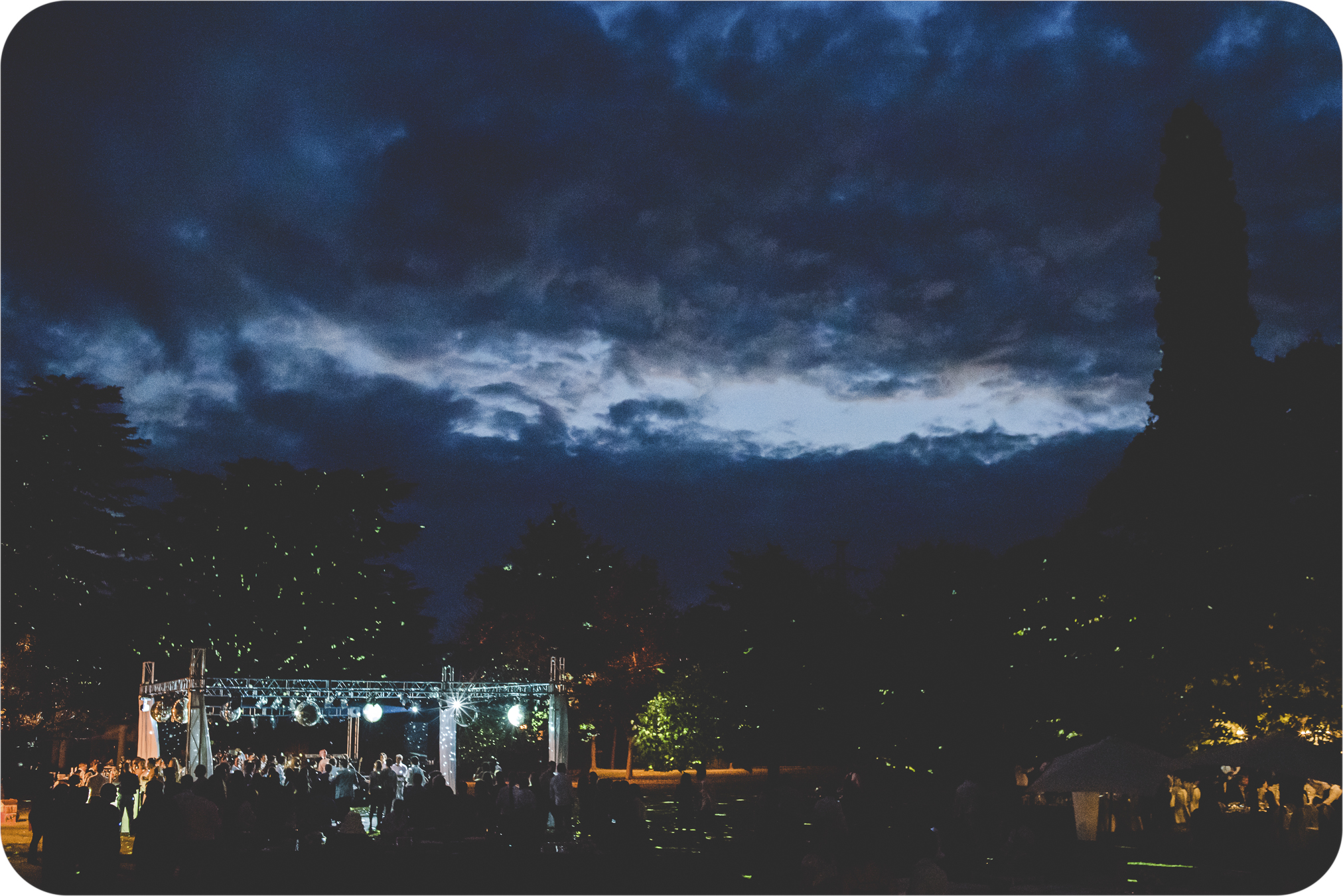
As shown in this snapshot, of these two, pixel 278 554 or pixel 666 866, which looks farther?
pixel 278 554

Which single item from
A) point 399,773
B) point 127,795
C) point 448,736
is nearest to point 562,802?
point 399,773

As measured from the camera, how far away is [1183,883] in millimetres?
13109

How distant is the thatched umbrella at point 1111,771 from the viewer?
15500 mm

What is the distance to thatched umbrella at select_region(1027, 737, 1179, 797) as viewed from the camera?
15500mm

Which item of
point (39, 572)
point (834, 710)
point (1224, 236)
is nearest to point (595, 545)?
point (834, 710)

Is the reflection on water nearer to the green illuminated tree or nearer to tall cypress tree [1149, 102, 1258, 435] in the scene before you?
the green illuminated tree

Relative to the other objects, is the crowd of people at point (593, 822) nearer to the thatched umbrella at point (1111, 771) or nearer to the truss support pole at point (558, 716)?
the thatched umbrella at point (1111, 771)

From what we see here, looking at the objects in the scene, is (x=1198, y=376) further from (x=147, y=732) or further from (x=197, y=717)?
(x=147, y=732)

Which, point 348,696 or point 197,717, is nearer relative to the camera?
point 197,717

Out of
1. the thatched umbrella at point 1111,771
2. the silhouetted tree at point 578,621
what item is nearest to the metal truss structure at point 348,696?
the thatched umbrella at point 1111,771

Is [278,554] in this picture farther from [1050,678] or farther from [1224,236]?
[1224,236]

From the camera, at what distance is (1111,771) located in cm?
1570

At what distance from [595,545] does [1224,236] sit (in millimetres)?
32656

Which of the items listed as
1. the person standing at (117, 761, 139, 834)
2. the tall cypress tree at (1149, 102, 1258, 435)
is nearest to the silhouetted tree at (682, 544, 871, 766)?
the tall cypress tree at (1149, 102, 1258, 435)
